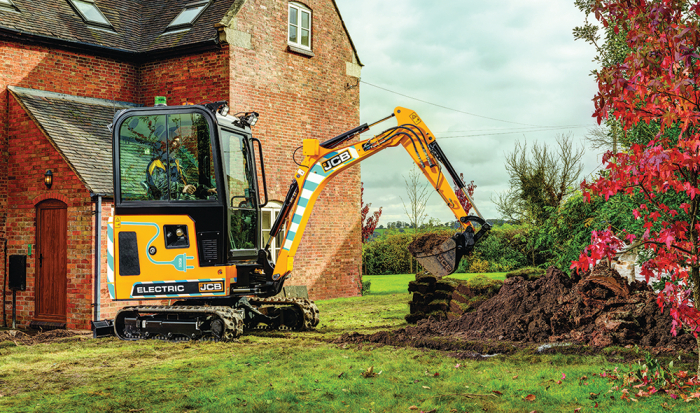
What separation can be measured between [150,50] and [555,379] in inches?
495

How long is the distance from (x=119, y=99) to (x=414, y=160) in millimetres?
8858

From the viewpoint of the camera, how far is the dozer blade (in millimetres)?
9055

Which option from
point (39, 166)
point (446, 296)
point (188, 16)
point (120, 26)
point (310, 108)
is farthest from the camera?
point (310, 108)

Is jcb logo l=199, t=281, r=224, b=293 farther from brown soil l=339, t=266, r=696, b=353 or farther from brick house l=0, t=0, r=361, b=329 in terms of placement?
brick house l=0, t=0, r=361, b=329

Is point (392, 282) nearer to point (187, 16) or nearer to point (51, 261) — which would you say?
point (187, 16)

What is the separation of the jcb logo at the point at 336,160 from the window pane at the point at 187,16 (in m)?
7.68

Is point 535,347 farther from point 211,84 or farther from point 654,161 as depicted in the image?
point 211,84

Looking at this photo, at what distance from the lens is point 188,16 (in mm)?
15539

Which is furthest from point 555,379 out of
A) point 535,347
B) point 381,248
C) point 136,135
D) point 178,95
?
point 381,248

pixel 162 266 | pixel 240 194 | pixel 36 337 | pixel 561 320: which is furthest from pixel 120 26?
pixel 561 320

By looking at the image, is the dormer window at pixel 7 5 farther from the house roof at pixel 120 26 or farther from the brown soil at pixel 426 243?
the brown soil at pixel 426 243

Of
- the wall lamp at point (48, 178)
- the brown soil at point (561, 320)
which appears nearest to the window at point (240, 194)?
the brown soil at point (561, 320)

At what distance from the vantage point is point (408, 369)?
22.7 feet

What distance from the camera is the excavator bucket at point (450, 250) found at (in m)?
9.01
